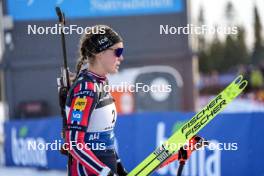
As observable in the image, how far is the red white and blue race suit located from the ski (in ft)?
0.69

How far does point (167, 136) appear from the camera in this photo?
361 inches

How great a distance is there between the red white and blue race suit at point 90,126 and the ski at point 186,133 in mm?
209

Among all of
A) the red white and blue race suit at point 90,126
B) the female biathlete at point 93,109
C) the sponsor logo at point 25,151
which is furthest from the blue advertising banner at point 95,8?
the red white and blue race suit at point 90,126

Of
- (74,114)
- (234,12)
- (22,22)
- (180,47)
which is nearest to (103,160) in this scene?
(74,114)

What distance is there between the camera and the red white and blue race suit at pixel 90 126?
369cm

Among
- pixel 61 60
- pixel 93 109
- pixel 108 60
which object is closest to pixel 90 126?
pixel 93 109

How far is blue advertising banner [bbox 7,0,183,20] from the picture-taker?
44.9 ft

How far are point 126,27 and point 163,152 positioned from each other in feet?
38.4

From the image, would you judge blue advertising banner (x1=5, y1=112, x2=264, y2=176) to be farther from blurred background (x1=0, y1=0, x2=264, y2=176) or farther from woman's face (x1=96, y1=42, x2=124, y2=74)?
woman's face (x1=96, y1=42, x2=124, y2=74)

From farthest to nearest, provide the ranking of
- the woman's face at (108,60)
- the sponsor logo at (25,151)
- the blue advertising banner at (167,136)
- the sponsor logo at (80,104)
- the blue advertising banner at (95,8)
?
the blue advertising banner at (95,8) → the sponsor logo at (25,151) → the blue advertising banner at (167,136) → the woman's face at (108,60) → the sponsor logo at (80,104)

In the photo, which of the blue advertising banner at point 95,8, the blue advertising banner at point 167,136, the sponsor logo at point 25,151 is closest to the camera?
the blue advertising banner at point 167,136

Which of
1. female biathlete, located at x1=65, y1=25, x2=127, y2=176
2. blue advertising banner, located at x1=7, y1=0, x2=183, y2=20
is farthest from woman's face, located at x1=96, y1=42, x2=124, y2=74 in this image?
blue advertising banner, located at x1=7, y1=0, x2=183, y2=20

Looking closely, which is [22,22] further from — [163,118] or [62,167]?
[163,118]

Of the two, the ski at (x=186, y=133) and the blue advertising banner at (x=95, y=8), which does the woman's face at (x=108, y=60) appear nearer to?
the ski at (x=186, y=133)
